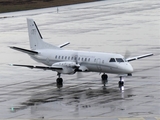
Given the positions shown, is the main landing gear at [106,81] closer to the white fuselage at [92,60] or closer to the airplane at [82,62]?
the airplane at [82,62]

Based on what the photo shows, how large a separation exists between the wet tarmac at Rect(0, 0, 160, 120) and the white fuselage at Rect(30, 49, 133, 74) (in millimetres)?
1297

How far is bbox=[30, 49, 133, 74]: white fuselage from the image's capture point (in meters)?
50.2

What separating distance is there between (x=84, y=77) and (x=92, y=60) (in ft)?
14.3

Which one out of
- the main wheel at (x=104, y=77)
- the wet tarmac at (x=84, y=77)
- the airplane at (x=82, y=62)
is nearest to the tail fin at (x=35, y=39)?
the airplane at (x=82, y=62)

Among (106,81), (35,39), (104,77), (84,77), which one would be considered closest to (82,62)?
(104,77)

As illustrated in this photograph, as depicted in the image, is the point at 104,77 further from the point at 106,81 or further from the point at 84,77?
the point at 84,77

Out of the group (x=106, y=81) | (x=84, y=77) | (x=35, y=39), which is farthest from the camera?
(x=35, y=39)

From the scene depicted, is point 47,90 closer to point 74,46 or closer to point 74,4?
point 74,46

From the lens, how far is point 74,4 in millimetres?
128750

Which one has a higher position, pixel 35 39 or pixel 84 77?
pixel 35 39

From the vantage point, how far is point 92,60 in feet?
168

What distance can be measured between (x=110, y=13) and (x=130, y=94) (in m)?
65.8

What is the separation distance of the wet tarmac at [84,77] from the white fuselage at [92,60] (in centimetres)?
130

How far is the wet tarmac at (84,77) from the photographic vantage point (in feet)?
137
